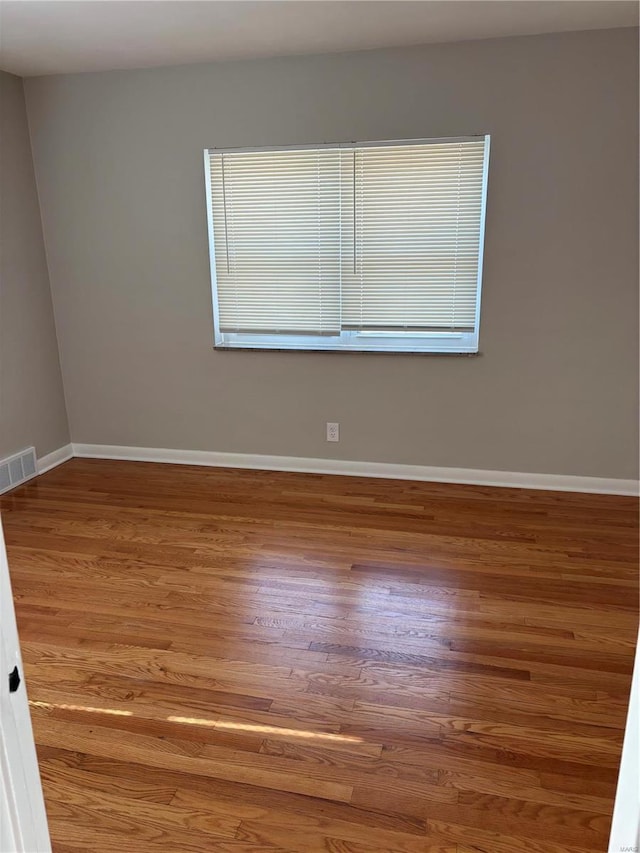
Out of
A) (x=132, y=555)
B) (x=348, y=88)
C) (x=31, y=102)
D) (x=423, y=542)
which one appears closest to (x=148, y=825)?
(x=132, y=555)

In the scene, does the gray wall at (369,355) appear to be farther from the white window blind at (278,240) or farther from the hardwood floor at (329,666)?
the hardwood floor at (329,666)

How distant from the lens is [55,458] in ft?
14.5

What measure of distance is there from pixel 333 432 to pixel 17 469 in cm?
200

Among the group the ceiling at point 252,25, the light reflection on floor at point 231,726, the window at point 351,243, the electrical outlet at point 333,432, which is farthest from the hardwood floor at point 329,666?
the ceiling at point 252,25

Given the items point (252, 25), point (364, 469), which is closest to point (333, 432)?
point (364, 469)

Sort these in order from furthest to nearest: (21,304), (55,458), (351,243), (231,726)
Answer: (55,458) → (21,304) → (351,243) → (231,726)

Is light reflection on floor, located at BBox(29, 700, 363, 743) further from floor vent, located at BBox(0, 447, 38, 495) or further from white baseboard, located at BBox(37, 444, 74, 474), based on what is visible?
white baseboard, located at BBox(37, 444, 74, 474)

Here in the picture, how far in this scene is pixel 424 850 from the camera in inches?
64.7

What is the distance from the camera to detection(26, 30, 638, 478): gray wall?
3391 millimetres

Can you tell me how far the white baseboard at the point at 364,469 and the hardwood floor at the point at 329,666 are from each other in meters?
0.11

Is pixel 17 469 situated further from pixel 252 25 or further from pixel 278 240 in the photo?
pixel 252 25

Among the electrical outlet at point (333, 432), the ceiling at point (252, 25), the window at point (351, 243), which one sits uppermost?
the ceiling at point (252, 25)

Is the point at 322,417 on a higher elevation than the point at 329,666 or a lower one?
higher

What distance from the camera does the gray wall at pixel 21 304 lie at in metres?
3.84
